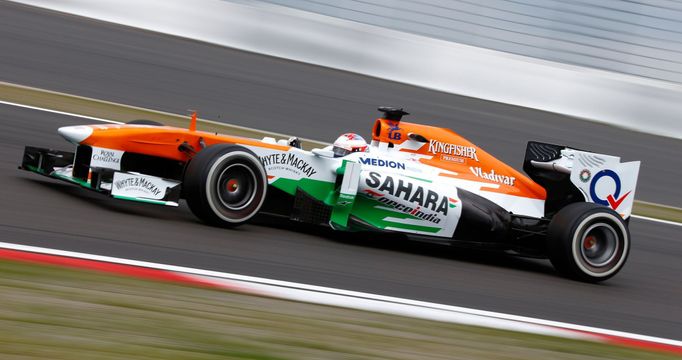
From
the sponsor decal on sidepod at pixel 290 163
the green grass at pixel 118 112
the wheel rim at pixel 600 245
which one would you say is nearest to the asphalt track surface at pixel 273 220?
the wheel rim at pixel 600 245

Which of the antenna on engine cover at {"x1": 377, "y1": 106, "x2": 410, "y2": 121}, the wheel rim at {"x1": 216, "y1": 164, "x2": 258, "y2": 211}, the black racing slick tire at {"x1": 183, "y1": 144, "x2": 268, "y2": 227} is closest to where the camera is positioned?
the black racing slick tire at {"x1": 183, "y1": 144, "x2": 268, "y2": 227}

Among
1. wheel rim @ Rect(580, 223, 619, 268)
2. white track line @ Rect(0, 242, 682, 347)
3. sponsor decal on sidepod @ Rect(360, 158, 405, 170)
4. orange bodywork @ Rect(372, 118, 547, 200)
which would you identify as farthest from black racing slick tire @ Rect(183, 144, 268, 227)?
wheel rim @ Rect(580, 223, 619, 268)

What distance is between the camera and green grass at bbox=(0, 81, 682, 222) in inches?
428

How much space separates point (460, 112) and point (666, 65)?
3.45 metres

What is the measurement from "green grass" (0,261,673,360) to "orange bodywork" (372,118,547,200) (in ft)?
7.85

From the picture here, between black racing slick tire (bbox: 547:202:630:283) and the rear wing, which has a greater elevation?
the rear wing

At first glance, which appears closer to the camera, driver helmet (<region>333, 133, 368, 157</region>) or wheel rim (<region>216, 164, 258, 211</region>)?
wheel rim (<region>216, 164, 258, 211</region>)

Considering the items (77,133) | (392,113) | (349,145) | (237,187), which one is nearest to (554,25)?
(392,113)

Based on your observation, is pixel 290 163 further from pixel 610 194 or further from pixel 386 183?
pixel 610 194

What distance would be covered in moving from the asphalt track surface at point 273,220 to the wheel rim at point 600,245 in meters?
0.25

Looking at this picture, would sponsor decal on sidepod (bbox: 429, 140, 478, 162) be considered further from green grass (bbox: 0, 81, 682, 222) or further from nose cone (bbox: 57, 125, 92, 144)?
green grass (bbox: 0, 81, 682, 222)

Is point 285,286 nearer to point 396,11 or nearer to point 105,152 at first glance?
point 105,152

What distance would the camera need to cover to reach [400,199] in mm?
7535

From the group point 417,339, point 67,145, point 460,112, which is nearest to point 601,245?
point 417,339
